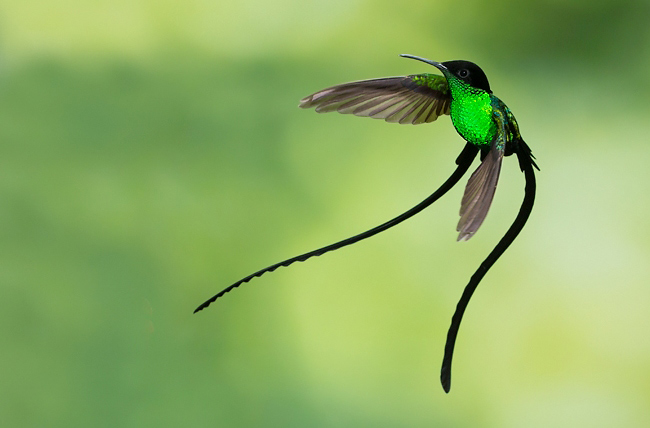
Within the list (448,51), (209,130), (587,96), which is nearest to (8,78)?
(209,130)

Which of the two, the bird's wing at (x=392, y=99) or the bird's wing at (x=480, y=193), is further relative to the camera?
the bird's wing at (x=392, y=99)

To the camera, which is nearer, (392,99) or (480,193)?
(480,193)

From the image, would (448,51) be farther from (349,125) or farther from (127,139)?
(127,139)

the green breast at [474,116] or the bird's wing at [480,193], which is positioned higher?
the green breast at [474,116]
